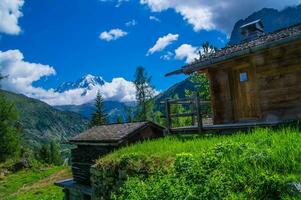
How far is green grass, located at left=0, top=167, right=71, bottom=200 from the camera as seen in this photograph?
26048 millimetres

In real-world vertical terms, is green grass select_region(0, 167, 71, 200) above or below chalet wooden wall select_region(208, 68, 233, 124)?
below

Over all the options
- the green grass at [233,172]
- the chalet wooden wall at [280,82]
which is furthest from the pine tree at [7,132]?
the green grass at [233,172]

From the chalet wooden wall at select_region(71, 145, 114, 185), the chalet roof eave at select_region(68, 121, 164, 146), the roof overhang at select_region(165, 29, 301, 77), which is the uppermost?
the roof overhang at select_region(165, 29, 301, 77)

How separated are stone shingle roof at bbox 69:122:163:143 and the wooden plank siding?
12.4 ft

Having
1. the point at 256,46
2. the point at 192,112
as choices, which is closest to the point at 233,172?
the point at 256,46

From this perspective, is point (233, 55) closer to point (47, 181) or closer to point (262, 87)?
point (262, 87)

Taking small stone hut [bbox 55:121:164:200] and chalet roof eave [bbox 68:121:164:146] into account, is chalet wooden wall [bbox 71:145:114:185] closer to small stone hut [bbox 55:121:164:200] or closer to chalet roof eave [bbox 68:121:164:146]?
small stone hut [bbox 55:121:164:200]

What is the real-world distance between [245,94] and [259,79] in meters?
1.85

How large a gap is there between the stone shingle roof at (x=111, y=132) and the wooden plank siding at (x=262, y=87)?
3.77 meters

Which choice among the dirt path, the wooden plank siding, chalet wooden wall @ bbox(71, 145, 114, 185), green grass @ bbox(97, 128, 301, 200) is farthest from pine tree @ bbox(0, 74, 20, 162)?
green grass @ bbox(97, 128, 301, 200)

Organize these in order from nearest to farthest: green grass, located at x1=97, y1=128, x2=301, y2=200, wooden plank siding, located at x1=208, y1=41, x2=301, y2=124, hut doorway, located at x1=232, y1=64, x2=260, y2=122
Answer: green grass, located at x1=97, y1=128, x2=301, y2=200
wooden plank siding, located at x1=208, y1=41, x2=301, y2=124
hut doorway, located at x1=232, y1=64, x2=260, y2=122

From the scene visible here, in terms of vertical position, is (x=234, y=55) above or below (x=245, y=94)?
above

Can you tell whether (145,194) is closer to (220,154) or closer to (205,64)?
(220,154)

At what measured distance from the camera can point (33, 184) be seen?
30.6m
